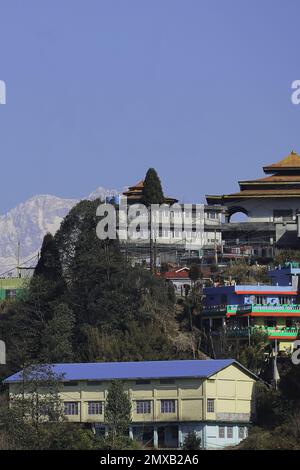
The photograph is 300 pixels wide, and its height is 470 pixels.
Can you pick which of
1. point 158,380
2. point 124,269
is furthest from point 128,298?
point 158,380

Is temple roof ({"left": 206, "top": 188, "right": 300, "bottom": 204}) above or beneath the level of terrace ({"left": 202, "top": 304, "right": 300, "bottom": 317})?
above

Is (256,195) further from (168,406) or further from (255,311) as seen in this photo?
(168,406)

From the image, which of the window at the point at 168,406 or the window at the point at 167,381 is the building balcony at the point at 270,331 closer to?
the window at the point at 167,381

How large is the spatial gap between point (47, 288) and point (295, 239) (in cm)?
1901

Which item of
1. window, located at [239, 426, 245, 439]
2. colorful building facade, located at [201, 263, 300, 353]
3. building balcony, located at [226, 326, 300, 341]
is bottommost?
window, located at [239, 426, 245, 439]

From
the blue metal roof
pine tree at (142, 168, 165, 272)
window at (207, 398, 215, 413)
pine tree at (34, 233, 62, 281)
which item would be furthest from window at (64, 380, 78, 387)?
pine tree at (142, 168, 165, 272)

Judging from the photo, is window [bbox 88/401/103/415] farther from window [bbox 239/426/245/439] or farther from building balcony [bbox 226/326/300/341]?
building balcony [bbox 226/326/300/341]

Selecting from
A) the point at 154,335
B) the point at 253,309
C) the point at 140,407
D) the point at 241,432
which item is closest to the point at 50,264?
the point at 154,335

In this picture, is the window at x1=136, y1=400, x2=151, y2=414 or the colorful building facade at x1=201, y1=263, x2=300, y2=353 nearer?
the window at x1=136, y1=400, x2=151, y2=414

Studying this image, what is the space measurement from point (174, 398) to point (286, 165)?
125 ft

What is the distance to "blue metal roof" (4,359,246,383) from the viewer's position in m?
68.1
